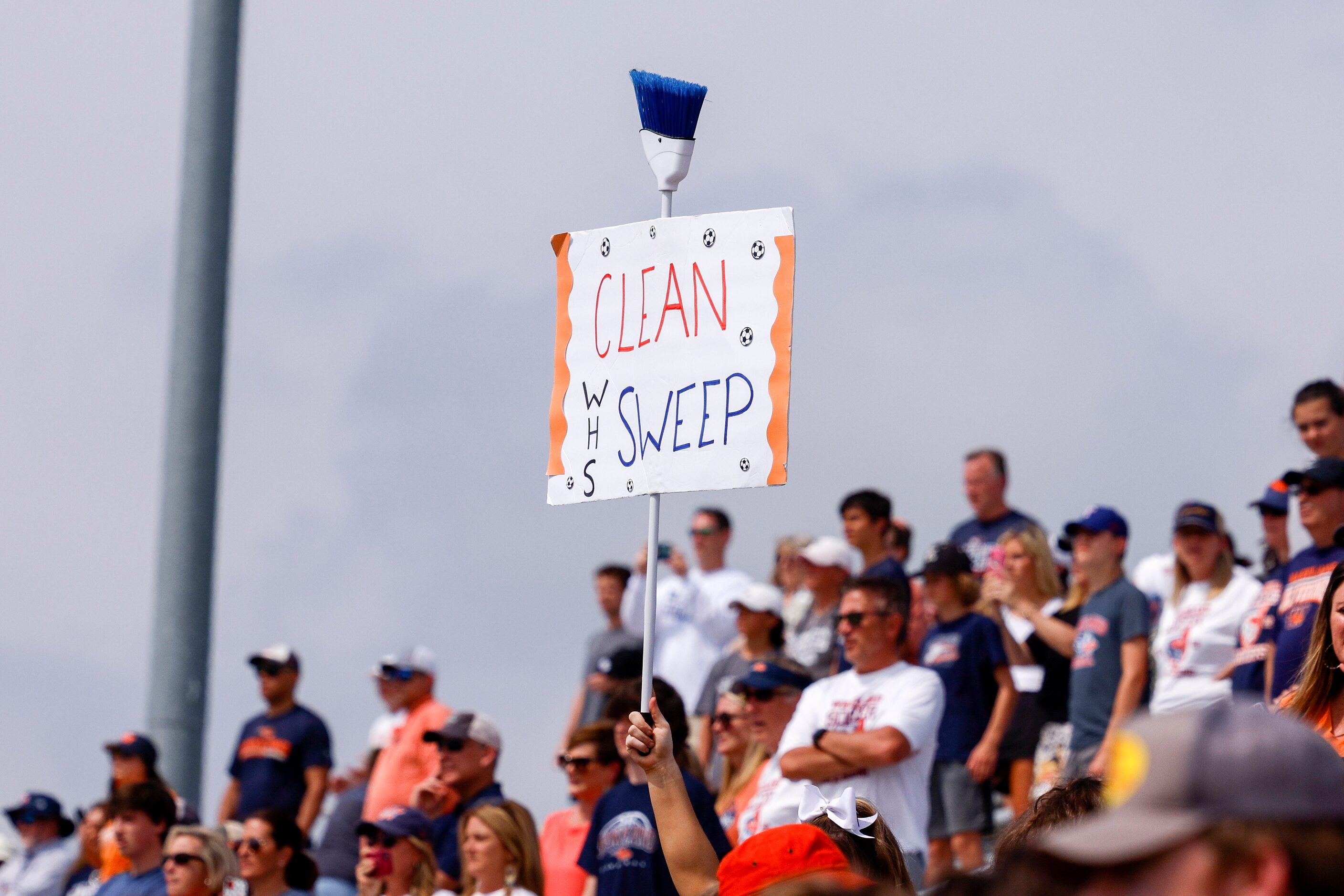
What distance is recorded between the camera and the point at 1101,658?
268 inches

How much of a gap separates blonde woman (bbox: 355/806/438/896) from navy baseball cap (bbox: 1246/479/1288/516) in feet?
12.8

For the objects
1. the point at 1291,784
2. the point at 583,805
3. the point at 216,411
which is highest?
the point at 216,411

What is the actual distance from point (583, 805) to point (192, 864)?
1.76 m

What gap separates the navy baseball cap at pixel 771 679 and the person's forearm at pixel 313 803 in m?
2.80

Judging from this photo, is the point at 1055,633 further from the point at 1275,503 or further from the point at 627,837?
the point at 627,837

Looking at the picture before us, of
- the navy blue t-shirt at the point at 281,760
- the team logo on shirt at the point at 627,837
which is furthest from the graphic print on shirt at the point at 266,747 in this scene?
the team logo on shirt at the point at 627,837

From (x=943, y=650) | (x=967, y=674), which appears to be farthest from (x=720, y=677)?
(x=967, y=674)

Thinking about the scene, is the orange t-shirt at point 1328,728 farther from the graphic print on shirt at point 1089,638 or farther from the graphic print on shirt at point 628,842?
the graphic print on shirt at point 1089,638

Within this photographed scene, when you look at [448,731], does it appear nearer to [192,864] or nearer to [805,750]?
[192,864]

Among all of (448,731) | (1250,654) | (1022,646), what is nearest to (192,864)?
(448,731)

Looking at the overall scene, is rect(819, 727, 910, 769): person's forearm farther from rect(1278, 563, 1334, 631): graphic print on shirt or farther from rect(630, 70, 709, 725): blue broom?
rect(630, 70, 709, 725): blue broom

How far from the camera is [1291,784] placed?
1.27m

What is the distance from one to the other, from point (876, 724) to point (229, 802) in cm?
443

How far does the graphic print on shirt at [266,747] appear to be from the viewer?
8625 millimetres
